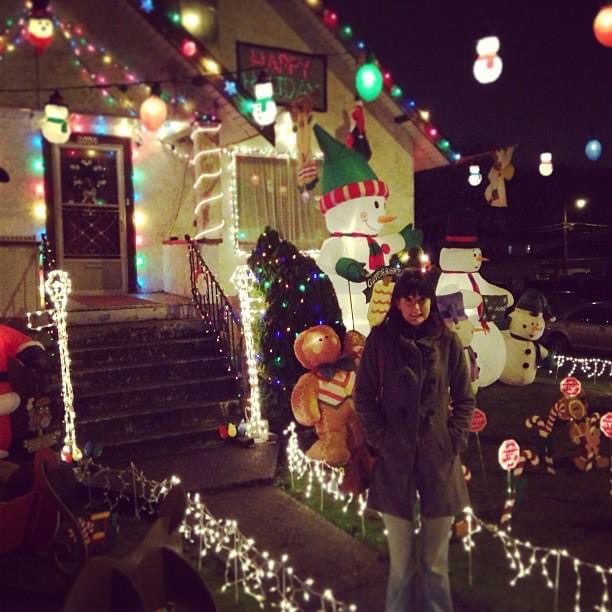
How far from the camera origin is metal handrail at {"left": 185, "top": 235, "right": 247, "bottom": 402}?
Answer: 8.94m

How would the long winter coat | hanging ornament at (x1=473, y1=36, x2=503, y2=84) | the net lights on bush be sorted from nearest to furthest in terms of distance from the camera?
the long winter coat → the net lights on bush → hanging ornament at (x1=473, y1=36, x2=503, y2=84)

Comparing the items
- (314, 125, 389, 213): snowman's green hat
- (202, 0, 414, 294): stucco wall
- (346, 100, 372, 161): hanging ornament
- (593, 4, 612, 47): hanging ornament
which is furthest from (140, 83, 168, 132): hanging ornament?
(593, 4, 612, 47): hanging ornament

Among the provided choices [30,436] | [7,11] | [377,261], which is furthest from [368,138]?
[30,436]

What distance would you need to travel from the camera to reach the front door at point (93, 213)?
36.7ft

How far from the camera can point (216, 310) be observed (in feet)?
31.4

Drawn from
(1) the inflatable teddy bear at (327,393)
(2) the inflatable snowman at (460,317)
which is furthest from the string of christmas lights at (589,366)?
(1) the inflatable teddy bear at (327,393)

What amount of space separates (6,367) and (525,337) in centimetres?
680

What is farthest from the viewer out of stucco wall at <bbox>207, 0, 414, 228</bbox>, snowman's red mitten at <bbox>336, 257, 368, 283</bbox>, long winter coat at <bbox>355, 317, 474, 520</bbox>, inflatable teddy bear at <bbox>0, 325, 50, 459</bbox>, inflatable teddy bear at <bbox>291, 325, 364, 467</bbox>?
stucco wall at <bbox>207, 0, 414, 228</bbox>

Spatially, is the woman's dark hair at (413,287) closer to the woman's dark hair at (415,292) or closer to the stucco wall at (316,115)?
the woman's dark hair at (415,292)

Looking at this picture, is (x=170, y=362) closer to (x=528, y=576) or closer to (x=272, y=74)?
(x=528, y=576)

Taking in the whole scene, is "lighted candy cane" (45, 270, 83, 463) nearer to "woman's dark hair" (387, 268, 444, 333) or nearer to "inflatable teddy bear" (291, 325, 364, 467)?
"inflatable teddy bear" (291, 325, 364, 467)

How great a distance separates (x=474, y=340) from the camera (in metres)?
9.54

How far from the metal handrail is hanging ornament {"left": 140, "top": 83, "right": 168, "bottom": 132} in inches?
68.4

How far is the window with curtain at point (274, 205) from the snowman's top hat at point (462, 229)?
3.48 m
